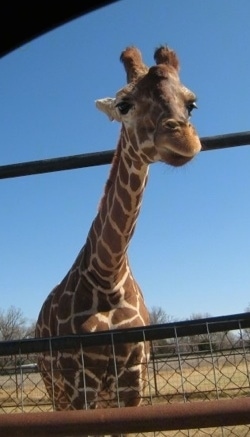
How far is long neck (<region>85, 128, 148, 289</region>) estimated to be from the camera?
4.39 meters

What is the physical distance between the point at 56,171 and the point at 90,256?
1.25m

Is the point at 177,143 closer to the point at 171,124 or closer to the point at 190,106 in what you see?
the point at 171,124

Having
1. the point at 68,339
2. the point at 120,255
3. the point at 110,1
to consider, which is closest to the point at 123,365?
the point at 120,255

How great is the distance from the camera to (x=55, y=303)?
15.1 feet

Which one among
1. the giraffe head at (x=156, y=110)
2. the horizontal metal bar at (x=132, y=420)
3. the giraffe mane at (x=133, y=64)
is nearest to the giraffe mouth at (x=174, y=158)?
the giraffe head at (x=156, y=110)

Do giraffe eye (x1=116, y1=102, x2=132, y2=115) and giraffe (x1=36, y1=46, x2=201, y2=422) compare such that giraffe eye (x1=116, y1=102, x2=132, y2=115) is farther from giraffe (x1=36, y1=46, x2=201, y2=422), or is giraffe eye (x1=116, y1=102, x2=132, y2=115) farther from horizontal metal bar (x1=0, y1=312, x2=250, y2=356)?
horizontal metal bar (x1=0, y1=312, x2=250, y2=356)

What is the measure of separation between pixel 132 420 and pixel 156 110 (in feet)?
7.77

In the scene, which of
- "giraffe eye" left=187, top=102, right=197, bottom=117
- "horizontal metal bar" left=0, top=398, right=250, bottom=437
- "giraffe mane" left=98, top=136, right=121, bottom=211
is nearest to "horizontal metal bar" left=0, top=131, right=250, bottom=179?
"giraffe eye" left=187, top=102, right=197, bottom=117

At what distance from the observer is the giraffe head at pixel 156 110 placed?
368cm

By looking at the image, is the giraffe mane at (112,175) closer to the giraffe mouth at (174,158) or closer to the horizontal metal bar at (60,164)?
the giraffe mouth at (174,158)

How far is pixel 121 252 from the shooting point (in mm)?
4418

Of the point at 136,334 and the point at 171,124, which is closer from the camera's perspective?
the point at 136,334

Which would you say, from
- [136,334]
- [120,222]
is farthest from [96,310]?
[136,334]

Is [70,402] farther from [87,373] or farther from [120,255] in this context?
[120,255]
